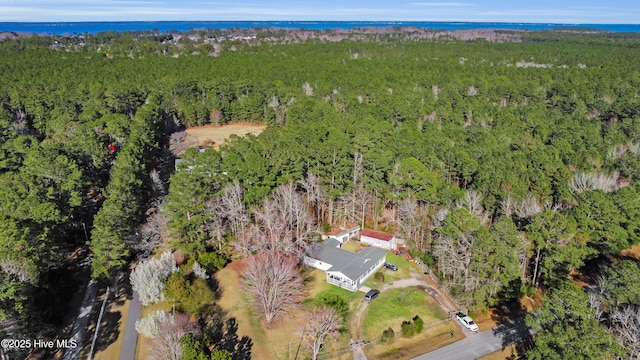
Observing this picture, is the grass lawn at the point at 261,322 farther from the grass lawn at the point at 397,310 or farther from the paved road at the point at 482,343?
the paved road at the point at 482,343

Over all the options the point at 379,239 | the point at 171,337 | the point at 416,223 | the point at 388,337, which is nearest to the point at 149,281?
the point at 171,337

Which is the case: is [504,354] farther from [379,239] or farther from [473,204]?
[379,239]

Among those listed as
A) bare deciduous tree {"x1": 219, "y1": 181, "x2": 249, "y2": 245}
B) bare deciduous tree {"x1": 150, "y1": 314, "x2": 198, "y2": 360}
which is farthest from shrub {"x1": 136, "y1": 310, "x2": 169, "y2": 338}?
bare deciduous tree {"x1": 219, "y1": 181, "x2": 249, "y2": 245}

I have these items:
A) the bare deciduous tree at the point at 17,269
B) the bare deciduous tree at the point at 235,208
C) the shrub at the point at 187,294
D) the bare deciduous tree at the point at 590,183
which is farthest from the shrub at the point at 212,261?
the bare deciduous tree at the point at 590,183

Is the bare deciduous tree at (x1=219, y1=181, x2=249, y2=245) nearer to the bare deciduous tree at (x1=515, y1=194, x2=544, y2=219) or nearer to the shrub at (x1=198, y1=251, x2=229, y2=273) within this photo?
the shrub at (x1=198, y1=251, x2=229, y2=273)

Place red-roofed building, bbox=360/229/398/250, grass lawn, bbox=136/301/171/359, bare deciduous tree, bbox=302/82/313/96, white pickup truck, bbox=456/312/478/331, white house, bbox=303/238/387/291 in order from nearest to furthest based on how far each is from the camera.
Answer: grass lawn, bbox=136/301/171/359, white pickup truck, bbox=456/312/478/331, white house, bbox=303/238/387/291, red-roofed building, bbox=360/229/398/250, bare deciduous tree, bbox=302/82/313/96

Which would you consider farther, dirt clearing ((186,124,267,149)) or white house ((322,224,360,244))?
dirt clearing ((186,124,267,149))

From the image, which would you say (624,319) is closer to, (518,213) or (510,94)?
(518,213)
